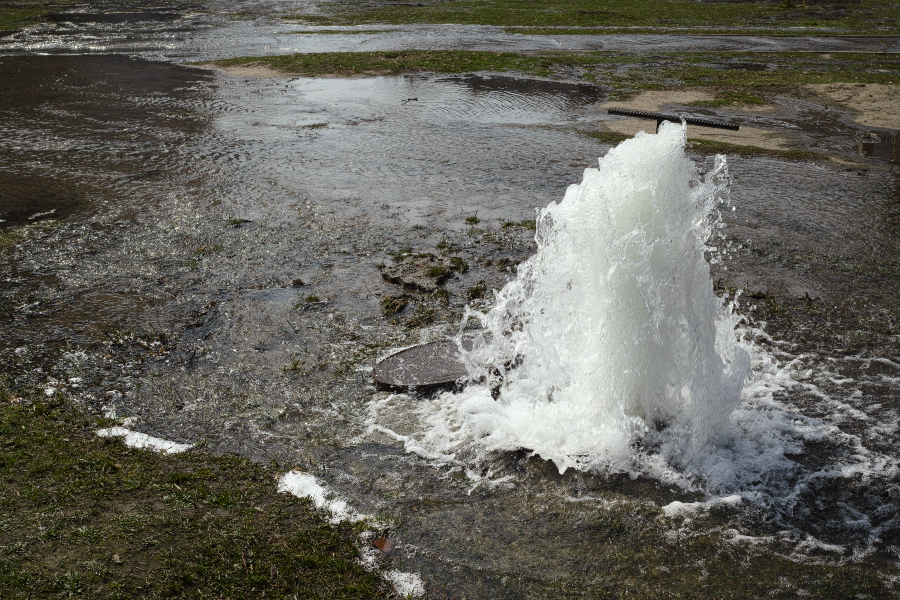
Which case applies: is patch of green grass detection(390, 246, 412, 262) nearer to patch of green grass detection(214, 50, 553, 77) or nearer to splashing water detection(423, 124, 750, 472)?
splashing water detection(423, 124, 750, 472)

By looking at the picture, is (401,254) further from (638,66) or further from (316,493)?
(638,66)

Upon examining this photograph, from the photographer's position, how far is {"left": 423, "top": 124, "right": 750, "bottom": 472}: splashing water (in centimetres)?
524

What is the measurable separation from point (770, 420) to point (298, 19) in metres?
29.5

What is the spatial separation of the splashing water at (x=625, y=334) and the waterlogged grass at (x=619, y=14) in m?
23.3

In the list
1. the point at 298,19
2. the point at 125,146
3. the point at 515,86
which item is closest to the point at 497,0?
the point at 298,19

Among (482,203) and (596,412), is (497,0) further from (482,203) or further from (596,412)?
(596,412)

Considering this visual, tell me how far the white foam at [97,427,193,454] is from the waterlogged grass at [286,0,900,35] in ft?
80.3

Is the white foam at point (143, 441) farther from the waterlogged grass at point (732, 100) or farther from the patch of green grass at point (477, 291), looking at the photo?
the waterlogged grass at point (732, 100)

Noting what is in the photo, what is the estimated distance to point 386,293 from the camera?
7.76m

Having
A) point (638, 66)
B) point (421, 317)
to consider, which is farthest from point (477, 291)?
point (638, 66)

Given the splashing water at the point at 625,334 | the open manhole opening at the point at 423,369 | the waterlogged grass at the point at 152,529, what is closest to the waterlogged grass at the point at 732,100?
the splashing water at the point at 625,334

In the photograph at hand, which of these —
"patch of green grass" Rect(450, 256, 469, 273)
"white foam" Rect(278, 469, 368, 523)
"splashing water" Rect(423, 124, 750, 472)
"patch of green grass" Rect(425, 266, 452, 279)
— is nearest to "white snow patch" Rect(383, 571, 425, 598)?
"white foam" Rect(278, 469, 368, 523)

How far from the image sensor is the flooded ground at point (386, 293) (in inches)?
189

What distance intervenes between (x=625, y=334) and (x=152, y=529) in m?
3.41
